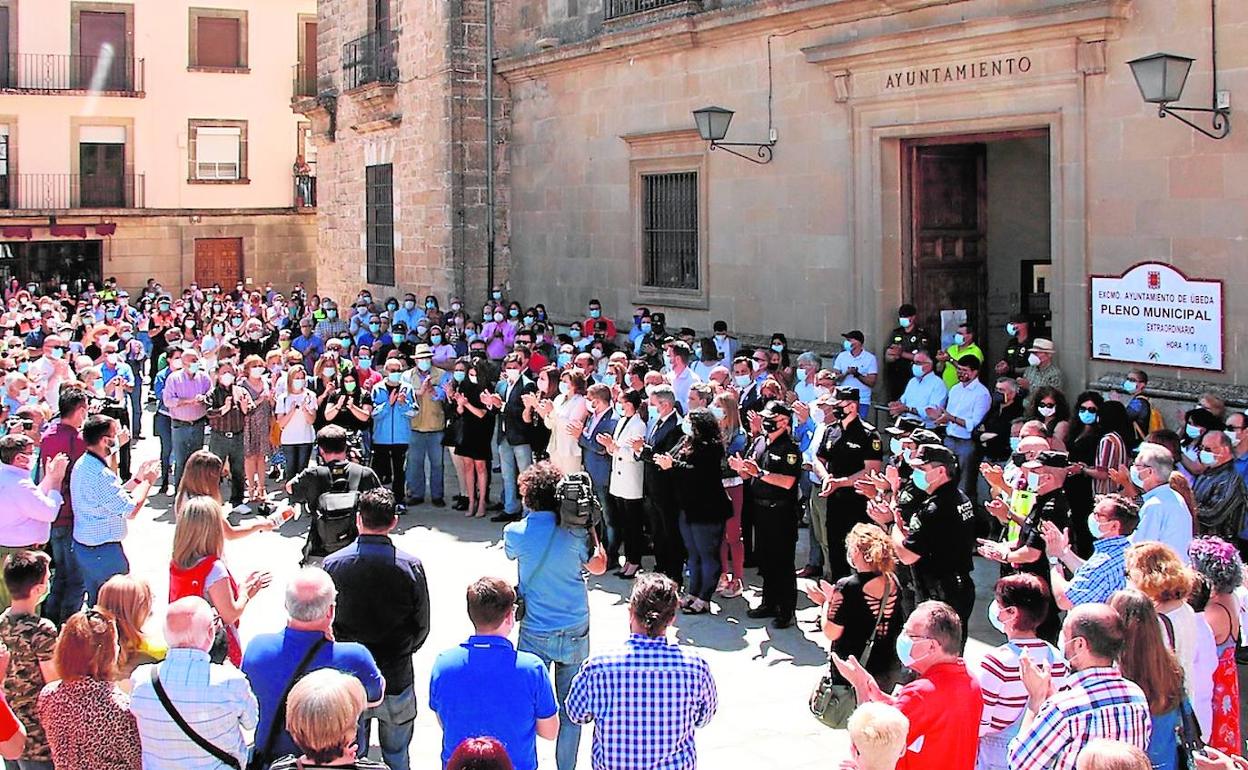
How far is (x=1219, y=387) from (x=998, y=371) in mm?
1996

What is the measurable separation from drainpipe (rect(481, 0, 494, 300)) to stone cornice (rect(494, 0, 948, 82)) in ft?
0.68

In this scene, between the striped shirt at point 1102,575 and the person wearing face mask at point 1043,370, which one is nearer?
A: the striped shirt at point 1102,575

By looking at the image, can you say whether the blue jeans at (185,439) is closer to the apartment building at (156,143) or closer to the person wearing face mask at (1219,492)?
the person wearing face mask at (1219,492)

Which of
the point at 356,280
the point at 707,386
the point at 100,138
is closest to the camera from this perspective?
the point at 707,386

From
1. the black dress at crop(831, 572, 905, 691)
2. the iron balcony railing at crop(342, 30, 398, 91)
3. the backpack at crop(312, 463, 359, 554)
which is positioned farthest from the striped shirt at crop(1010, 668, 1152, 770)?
the iron balcony railing at crop(342, 30, 398, 91)

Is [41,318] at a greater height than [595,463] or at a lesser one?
greater

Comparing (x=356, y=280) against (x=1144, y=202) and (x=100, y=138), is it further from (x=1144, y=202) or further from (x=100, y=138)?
(x=1144, y=202)

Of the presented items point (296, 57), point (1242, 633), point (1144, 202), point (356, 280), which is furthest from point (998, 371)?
point (296, 57)

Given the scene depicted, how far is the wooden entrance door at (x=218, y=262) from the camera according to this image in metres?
36.1

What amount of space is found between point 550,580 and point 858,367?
7665 mm

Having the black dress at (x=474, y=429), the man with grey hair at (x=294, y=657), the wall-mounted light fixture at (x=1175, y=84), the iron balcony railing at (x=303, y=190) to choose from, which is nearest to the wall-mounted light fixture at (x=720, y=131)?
the black dress at (x=474, y=429)

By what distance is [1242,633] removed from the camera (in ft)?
21.4

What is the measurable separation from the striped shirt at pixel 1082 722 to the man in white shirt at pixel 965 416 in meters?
7.37

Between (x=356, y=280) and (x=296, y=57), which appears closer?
(x=356, y=280)
